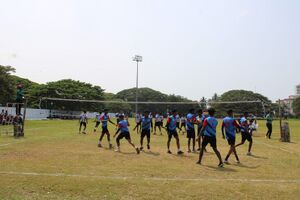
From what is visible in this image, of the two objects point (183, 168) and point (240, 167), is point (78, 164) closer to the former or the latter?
point (183, 168)

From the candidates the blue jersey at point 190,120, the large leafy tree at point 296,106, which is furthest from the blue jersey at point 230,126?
the large leafy tree at point 296,106

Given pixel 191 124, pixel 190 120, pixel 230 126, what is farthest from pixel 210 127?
pixel 191 124

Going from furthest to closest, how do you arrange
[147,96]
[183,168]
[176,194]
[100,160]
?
1. [147,96]
2. [100,160]
3. [183,168]
4. [176,194]

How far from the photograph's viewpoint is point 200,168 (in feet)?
37.6

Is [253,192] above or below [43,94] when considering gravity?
below

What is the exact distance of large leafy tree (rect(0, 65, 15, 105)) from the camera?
147ft

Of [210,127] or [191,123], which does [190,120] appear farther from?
[210,127]

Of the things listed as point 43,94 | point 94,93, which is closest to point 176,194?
point 43,94

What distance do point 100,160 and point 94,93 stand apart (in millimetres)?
74255

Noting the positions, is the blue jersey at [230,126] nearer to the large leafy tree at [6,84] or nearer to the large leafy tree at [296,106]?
the large leafy tree at [6,84]

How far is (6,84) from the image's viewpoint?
4525cm

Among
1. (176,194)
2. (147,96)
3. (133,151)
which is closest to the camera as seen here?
A: (176,194)

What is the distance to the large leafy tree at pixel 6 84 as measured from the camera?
44.8 meters

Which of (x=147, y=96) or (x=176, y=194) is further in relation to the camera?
(x=147, y=96)
